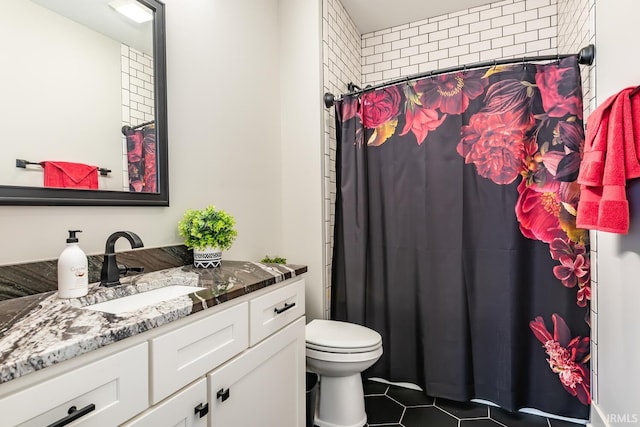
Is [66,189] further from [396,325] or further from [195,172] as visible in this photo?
[396,325]

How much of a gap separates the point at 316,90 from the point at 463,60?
1.25m

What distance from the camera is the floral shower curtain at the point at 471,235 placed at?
5.63 feet

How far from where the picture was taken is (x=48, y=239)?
1115 millimetres

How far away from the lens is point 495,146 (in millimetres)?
1846

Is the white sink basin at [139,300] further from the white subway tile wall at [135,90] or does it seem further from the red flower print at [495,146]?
the red flower print at [495,146]

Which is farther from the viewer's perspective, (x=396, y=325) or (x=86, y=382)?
(x=396, y=325)

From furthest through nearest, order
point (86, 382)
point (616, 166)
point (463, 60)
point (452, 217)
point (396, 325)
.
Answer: point (463, 60) < point (396, 325) < point (452, 217) < point (616, 166) < point (86, 382)

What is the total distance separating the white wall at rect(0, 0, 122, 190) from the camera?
1024 mm

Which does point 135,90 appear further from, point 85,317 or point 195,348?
point 195,348

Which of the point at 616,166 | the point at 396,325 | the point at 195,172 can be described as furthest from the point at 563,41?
the point at 195,172

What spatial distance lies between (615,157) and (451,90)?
2.88 ft

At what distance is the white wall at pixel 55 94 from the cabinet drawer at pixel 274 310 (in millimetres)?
727

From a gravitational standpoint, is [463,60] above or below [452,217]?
above

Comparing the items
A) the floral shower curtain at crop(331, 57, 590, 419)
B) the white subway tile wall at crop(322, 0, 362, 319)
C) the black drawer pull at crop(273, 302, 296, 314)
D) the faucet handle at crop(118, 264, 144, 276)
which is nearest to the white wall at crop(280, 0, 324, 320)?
the white subway tile wall at crop(322, 0, 362, 319)
